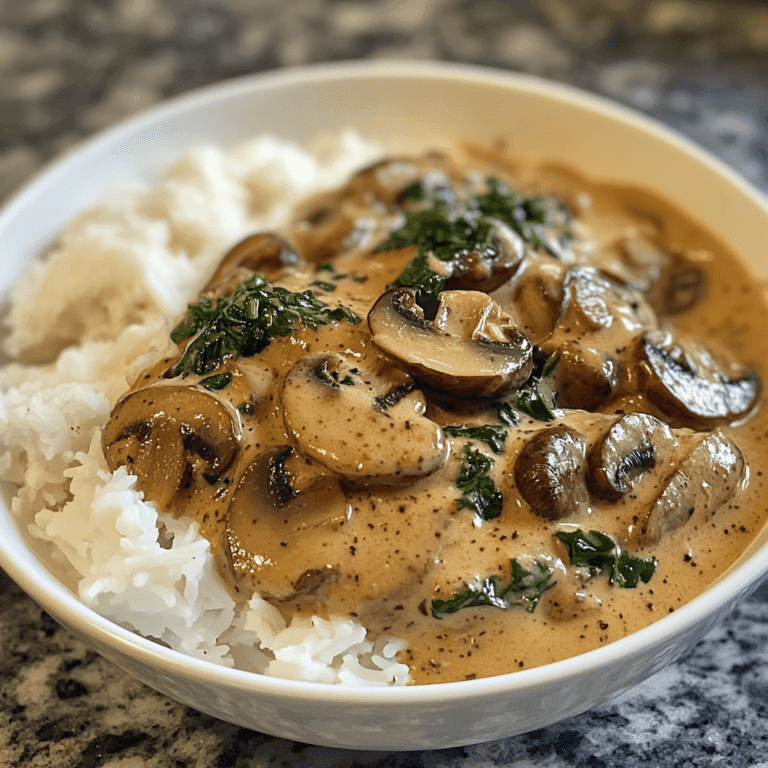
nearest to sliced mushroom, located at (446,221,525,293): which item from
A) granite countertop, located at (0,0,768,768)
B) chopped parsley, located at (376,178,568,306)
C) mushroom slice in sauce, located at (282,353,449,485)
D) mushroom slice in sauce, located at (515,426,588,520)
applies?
chopped parsley, located at (376,178,568,306)

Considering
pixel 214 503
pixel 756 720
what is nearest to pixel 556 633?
pixel 756 720

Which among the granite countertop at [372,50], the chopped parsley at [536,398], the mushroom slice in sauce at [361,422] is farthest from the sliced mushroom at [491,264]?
the granite countertop at [372,50]

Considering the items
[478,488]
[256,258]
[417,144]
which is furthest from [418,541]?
[417,144]

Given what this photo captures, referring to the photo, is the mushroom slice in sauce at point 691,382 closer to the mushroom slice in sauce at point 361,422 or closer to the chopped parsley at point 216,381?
the mushroom slice in sauce at point 361,422

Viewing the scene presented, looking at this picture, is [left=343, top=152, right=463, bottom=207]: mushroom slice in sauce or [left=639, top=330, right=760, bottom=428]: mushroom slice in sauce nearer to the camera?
[left=639, top=330, right=760, bottom=428]: mushroom slice in sauce

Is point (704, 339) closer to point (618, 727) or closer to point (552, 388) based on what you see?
point (552, 388)

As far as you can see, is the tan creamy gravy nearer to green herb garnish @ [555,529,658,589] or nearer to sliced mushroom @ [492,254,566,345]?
Result: green herb garnish @ [555,529,658,589]
